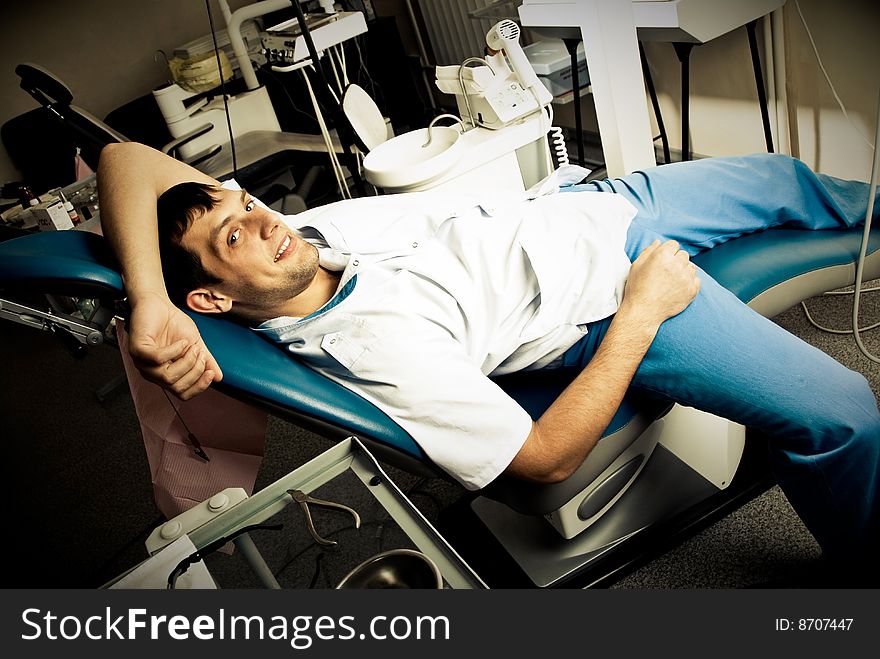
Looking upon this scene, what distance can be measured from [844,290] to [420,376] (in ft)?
5.15

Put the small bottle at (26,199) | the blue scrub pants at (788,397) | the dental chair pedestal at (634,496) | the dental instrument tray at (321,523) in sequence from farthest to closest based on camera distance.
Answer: the small bottle at (26,199) → the dental chair pedestal at (634,496) → the blue scrub pants at (788,397) → the dental instrument tray at (321,523)

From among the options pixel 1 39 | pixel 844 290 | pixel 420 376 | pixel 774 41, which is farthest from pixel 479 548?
pixel 1 39

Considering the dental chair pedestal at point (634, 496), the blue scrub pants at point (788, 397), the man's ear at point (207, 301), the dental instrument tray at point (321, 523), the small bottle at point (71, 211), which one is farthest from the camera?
the small bottle at point (71, 211)

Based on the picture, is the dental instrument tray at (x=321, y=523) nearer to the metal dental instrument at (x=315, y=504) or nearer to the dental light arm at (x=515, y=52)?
the metal dental instrument at (x=315, y=504)

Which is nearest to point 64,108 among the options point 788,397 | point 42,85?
point 42,85

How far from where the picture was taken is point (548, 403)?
1384 mm

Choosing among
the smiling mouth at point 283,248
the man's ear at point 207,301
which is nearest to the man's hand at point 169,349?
the man's ear at point 207,301

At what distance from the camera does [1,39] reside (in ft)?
13.8

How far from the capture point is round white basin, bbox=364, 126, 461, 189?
81.2 inches

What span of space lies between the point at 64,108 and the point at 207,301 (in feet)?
5.16

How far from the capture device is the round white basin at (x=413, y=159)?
2.06m

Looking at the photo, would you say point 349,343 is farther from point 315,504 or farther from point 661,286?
point 661,286

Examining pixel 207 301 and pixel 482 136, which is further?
pixel 482 136

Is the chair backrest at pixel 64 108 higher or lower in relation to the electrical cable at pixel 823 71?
higher
